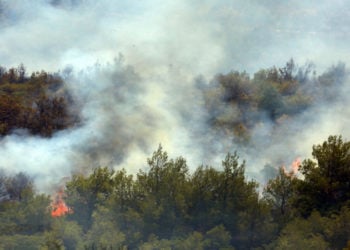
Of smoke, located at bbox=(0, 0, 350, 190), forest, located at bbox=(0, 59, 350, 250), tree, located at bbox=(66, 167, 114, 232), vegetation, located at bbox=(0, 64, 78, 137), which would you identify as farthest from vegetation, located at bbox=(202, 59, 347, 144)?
tree, located at bbox=(66, 167, 114, 232)

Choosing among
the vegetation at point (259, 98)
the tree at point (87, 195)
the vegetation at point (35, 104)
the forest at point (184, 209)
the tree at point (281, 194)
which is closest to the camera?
the forest at point (184, 209)

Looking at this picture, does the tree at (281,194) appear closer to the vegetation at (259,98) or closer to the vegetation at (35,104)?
the vegetation at (259,98)

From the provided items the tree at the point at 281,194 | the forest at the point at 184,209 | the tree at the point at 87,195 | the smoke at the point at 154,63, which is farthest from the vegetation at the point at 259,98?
the tree at the point at 87,195

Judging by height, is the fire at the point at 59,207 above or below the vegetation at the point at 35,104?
below

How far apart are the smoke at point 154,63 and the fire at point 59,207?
160 cm

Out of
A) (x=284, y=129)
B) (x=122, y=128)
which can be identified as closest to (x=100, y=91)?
(x=122, y=128)

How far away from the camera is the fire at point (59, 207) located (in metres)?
29.1

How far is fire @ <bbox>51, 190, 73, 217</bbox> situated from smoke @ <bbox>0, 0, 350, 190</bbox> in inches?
62.9

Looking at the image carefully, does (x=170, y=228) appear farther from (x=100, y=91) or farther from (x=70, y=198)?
(x=100, y=91)

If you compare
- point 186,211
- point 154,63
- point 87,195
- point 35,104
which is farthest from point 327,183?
point 154,63

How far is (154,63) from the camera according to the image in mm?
53469

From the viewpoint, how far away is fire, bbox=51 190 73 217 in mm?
29141

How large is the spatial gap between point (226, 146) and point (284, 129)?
446 cm

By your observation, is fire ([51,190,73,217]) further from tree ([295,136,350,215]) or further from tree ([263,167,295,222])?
tree ([295,136,350,215])
